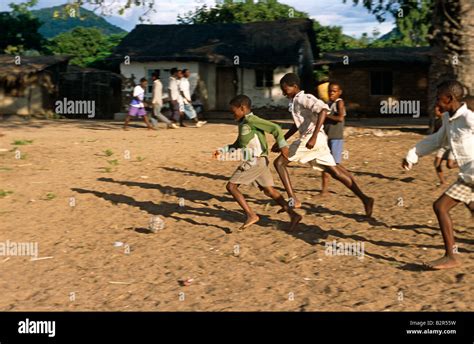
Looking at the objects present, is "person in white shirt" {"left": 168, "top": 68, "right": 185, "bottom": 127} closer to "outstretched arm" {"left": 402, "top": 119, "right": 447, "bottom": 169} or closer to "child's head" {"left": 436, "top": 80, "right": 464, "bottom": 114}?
"outstretched arm" {"left": 402, "top": 119, "right": 447, "bottom": 169}

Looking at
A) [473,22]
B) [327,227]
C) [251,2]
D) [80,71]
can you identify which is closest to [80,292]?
[327,227]

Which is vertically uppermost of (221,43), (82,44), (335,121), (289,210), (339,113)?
(82,44)

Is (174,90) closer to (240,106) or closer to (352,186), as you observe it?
(352,186)

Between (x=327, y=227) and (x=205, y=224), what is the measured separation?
59.3 inches

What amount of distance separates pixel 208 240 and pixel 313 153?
5.62ft

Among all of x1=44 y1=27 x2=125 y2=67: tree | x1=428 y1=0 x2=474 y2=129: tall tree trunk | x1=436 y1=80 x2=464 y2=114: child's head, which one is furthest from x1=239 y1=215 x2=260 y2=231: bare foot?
x1=44 y1=27 x2=125 y2=67: tree

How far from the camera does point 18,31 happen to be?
1484 inches

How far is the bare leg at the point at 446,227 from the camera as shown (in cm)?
600

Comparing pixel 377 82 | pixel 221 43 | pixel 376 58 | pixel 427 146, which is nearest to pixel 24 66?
pixel 221 43

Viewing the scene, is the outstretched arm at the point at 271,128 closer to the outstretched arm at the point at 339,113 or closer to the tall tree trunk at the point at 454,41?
the outstretched arm at the point at 339,113

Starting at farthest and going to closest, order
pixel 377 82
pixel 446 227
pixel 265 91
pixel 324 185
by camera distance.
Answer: pixel 265 91 < pixel 377 82 < pixel 324 185 < pixel 446 227

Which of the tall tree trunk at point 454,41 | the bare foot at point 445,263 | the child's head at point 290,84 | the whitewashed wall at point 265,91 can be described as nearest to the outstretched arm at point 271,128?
the child's head at point 290,84

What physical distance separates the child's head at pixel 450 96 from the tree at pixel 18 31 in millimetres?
34050
